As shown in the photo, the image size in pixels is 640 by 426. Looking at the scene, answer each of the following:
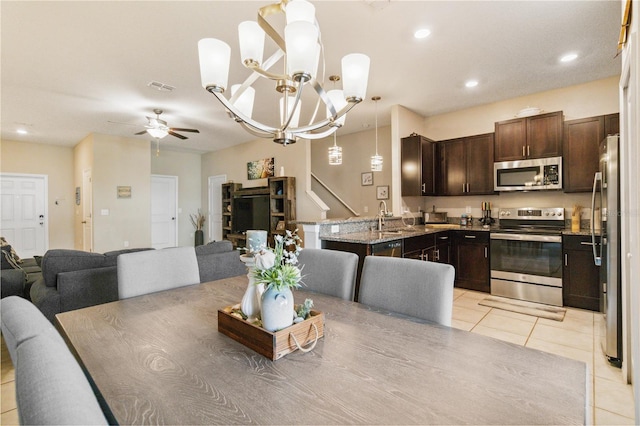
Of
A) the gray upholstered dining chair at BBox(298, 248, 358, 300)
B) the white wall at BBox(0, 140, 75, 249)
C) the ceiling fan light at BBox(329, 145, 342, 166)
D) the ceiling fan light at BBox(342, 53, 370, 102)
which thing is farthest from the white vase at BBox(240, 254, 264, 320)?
the white wall at BBox(0, 140, 75, 249)

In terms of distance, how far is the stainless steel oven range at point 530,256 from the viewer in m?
3.61

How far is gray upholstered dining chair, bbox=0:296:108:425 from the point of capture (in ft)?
1.52

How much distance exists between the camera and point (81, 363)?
99 cm

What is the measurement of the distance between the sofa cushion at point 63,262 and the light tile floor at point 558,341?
725mm

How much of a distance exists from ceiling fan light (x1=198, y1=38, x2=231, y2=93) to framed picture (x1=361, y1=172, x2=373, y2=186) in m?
4.67

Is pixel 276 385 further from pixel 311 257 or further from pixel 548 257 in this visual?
pixel 548 257

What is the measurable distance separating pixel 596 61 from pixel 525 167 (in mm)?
1327

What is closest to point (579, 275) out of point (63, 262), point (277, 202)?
point (277, 202)

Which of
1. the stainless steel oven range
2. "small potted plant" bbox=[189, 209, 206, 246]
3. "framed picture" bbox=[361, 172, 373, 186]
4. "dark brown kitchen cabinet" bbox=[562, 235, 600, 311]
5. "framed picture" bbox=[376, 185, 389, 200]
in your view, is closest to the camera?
"dark brown kitchen cabinet" bbox=[562, 235, 600, 311]

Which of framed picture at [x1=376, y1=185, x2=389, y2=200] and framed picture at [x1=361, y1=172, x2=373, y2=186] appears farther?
framed picture at [x1=361, y1=172, x2=373, y2=186]

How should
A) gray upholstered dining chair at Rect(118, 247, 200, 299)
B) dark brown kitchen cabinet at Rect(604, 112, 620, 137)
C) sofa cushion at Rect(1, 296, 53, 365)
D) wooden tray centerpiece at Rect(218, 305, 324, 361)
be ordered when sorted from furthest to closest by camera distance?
dark brown kitchen cabinet at Rect(604, 112, 620, 137)
gray upholstered dining chair at Rect(118, 247, 200, 299)
wooden tray centerpiece at Rect(218, 305, 324, 361)
sofa cushion at Rect(1, 296, 53, 365)

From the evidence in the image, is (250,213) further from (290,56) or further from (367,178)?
(290,56)

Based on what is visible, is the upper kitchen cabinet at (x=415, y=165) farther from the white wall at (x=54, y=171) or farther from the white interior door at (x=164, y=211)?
the white wall at (x=54, y=171)

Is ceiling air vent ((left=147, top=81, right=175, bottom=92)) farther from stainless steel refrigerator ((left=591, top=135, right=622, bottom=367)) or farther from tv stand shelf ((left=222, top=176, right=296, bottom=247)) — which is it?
stainless steel refrigerator ((left=591, top=135, right=622, bottom=367))
